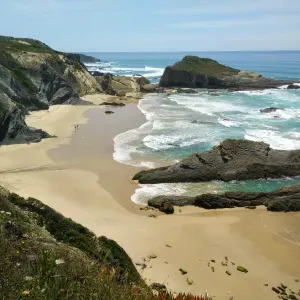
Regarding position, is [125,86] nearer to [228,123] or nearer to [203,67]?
[203,67]

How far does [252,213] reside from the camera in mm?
18531

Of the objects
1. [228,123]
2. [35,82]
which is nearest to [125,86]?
[35,82]

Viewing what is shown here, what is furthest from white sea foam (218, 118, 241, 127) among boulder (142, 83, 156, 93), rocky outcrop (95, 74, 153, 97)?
boulder (142, 83, 156, 93)

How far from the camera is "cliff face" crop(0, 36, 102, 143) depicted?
106 ft

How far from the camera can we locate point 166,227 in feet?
54.2

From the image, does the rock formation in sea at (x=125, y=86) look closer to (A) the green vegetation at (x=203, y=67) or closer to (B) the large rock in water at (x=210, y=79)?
(B) the large rock in water at (x=210, y=79)

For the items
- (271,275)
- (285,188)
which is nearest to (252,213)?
(285,188)

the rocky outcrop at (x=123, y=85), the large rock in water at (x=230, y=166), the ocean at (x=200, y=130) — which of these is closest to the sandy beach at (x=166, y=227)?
the ocean at (x=200, y=130)

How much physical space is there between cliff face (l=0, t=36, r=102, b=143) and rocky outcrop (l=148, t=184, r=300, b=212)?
16683 mm

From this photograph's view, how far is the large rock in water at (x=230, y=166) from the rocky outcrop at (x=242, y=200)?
10.1 feet

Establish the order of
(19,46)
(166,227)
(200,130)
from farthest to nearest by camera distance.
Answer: (19,46) < (200,130) < (166,227)

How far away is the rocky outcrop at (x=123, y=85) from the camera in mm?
68062

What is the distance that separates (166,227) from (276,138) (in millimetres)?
19168

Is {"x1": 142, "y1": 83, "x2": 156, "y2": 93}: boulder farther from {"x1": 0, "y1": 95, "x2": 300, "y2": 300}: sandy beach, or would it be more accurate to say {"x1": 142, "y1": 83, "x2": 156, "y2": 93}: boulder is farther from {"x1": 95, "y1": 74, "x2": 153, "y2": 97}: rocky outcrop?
{"x1": 0, "y1": 95, "x2": 300, "y2": 300}: sandy beach
